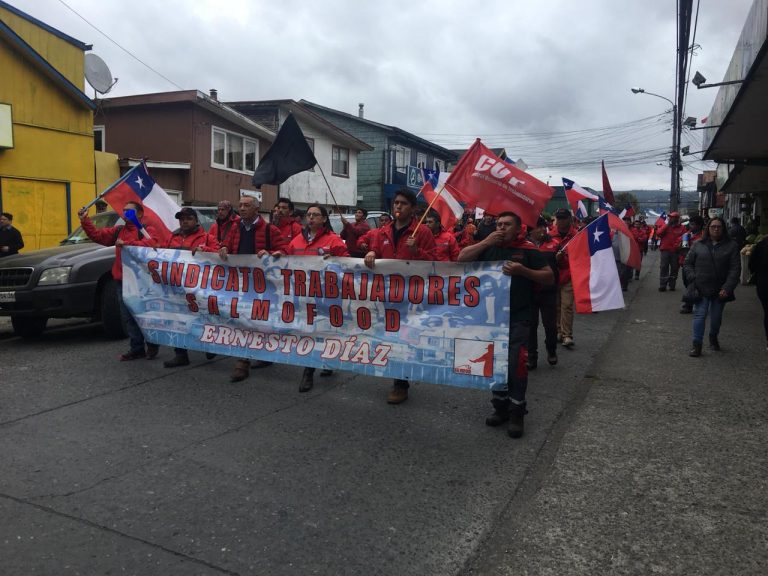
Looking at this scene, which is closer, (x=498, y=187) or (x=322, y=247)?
(x=498, y=187)

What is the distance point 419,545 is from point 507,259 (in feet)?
8.02

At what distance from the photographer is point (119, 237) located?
7.24m

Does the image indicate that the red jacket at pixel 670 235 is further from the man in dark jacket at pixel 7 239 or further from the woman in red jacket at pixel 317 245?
the man in dark jacket at pixel 7 239

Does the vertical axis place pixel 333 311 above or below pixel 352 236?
below

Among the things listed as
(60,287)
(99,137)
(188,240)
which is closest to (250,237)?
(188,240)

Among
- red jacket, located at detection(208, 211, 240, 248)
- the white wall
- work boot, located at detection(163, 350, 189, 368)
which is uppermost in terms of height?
the white wall

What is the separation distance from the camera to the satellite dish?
17328 millimetres

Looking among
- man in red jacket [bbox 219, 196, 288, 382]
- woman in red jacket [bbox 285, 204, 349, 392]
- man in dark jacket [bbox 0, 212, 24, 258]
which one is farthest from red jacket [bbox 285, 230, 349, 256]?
man in dark jacket [bbox 0, 212, 24, 258]

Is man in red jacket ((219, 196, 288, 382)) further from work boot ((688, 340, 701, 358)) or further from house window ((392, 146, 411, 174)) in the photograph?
house window ((392, 146, 411, 174))

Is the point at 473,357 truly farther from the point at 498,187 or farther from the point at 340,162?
the point at 340,162

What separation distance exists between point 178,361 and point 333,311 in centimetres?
224

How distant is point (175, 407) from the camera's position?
17.9 ft

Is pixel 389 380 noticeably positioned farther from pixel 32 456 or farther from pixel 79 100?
pixel 79 100

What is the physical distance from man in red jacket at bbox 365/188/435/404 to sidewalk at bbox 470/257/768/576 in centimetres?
149
